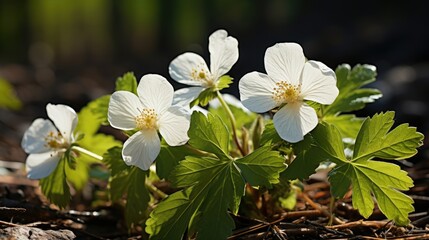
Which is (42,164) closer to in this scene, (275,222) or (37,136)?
(37,136)

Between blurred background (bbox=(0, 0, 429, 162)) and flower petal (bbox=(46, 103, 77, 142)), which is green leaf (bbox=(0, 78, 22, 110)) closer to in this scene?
flower petal (bbox=(46, 103, 77, 142))

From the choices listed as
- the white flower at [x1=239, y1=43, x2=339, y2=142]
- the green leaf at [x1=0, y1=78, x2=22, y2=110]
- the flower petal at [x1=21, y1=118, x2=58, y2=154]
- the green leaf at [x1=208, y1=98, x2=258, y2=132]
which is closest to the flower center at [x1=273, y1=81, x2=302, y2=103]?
the white flower at [x1=239, y1=43, x2=339, y2=142]

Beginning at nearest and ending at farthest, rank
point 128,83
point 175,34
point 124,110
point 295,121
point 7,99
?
point 295,121
point 124,110
point 128,83
point 7,99
point 175,34

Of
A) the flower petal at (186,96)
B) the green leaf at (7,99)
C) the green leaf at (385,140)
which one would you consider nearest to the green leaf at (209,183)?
the flower petal at (186,96)

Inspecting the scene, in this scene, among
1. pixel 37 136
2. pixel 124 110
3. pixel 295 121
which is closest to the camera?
pixel 295 121

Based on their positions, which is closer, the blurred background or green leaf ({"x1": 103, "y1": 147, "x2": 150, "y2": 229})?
green leaf ({"x1": 103, "y1": 147, "x2": 150, "y2": 229})

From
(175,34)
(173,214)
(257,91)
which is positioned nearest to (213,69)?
(257,91)

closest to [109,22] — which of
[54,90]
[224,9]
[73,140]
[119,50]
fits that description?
[119,50]
